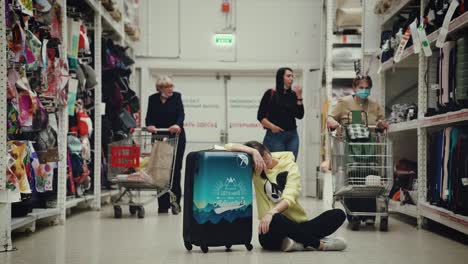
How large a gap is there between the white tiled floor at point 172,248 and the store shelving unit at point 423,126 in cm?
16

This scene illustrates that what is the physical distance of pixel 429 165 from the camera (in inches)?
253

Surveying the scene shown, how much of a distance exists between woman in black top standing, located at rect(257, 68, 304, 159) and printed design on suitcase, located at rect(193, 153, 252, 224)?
2.88 m

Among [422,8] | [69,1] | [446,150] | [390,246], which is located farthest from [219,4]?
[390,246]

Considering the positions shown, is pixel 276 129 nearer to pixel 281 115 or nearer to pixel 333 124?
pixel 281 115

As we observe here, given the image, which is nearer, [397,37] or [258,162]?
[258,162]

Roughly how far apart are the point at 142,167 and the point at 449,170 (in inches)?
134

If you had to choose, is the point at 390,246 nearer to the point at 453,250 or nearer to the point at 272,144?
the point at 453,250

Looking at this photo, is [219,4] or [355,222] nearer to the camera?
[355,222]

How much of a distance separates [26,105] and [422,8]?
3586 millimetres

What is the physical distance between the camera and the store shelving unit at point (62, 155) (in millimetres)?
4719

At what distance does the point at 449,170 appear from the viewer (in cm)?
571

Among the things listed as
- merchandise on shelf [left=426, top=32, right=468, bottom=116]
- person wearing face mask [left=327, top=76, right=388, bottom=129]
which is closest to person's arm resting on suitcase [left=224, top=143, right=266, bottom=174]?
merchandise on shelf [left=426, top=32, right=468, bottom=116]

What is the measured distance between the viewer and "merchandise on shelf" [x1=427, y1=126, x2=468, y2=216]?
5.23m

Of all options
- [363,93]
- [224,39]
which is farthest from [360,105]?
[224,39]
